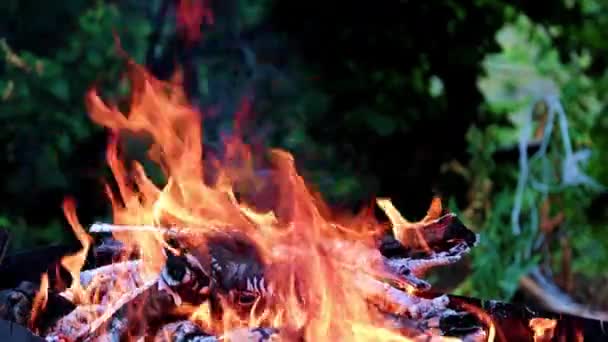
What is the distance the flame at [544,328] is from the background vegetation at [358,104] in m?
1.44

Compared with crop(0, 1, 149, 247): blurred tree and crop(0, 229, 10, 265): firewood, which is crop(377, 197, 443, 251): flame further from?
crop(0, 1, 149, 247): blurred tree

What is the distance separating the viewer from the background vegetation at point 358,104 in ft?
9.46

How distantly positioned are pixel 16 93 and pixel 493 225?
4.92ft

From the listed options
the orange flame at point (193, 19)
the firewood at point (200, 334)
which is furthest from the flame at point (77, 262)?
the orange flame at point (193, 19)

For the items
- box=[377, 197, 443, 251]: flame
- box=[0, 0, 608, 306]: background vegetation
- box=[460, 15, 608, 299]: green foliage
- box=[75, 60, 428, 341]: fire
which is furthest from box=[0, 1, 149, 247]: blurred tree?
box=[377, 197, 443, 251]: flame

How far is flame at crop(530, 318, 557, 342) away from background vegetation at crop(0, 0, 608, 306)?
144cm

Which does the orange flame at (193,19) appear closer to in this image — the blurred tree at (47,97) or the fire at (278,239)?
the blurred tree at (47,97)

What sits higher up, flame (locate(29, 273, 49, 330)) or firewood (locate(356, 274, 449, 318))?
firewood (locate(356, 274, 449, 318))

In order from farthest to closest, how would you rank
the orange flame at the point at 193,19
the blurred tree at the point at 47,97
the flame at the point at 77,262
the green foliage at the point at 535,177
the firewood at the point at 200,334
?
the orange flame at the point at 193,19
the blurred tree at the point at 47,97
the green foliage at the point at 535,177
the flame at the point at 77,262
the firewood at the point at 200,334

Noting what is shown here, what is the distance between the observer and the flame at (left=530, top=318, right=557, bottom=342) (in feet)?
4.70

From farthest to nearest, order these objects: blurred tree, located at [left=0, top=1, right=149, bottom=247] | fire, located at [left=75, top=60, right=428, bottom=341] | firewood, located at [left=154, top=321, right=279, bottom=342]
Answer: blurred tree, located at [left=0, top=1, right=149, bottom=247], fire, located at [left=75, top=60, right=428, bottom=341], firewood, located at [left=154, top=321, right=279, bottom=342]

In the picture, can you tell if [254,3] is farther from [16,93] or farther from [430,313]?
[430,313]

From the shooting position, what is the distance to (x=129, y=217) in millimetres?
1652

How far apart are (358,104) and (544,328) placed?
1.65 metres
